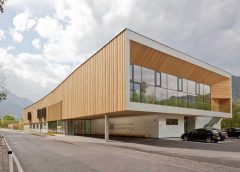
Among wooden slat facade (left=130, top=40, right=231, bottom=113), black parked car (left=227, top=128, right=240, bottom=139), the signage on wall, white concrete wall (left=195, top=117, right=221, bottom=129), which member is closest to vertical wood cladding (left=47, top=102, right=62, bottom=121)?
the signage on wall

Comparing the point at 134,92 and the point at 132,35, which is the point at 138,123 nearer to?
the point at 134,92

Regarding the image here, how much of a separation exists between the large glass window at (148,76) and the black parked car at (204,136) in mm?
6231

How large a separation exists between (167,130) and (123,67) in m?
12.2

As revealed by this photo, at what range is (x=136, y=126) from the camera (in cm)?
3731

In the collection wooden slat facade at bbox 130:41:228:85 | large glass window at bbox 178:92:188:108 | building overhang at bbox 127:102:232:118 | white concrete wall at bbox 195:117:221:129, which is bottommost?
white concrete wall at bbox 195:117:221:129

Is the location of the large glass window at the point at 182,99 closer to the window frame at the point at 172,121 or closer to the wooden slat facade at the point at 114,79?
the wooden slat facade at the point at 114,79

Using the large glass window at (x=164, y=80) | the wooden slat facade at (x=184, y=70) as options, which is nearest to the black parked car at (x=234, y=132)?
the wooden slat facade at (x=184, y=70)

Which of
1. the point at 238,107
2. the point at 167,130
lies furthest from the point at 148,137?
the point at 238,107

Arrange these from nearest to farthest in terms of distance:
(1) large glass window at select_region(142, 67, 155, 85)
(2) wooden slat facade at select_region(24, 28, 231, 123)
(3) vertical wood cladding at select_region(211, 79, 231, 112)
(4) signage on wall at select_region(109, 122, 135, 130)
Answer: (2) wooden slat facade at select_region(24, 28, 231, 123) < (1) large glass window at select_region(142, 67, 155, 85) < (4) signage on wall at select_region(109, 122, 135, 130) < (3) vertical wood cladding at select_region(211, 79, 231, 112)

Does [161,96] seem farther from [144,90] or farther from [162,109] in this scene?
[144,90]

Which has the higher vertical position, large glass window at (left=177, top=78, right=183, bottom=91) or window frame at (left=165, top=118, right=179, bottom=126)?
large glass window at (left=177, top=78, right=183, bottom=91)

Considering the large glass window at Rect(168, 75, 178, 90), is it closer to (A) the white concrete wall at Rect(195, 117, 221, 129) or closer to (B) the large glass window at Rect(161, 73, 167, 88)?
(B) the large glass window at Rect(161, 73, 167, 88)

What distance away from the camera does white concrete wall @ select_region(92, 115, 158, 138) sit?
3416 centimetres

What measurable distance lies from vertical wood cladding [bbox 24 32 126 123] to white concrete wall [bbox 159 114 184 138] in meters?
7.23
